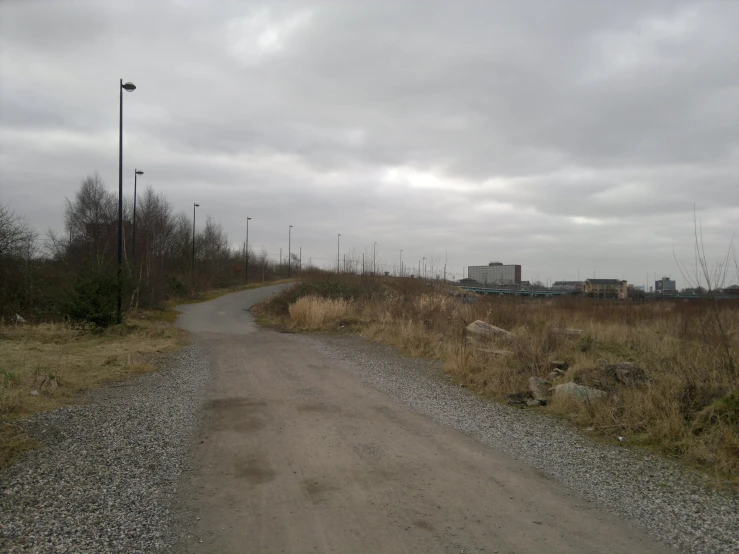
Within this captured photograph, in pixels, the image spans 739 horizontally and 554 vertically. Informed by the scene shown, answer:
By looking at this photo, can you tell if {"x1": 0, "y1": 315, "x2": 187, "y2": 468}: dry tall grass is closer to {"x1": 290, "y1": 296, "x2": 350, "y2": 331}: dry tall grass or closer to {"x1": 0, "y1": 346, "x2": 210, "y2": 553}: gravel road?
{"x1": 0, "y1": 346, "x2": 210, "y2": 553}: gravel road

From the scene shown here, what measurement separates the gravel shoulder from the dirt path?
0.88ft

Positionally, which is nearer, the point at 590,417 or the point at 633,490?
the point at 633,490

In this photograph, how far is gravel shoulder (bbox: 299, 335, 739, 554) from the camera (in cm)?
419

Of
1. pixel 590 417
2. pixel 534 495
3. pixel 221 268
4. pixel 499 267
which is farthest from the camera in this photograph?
pixel 221 268

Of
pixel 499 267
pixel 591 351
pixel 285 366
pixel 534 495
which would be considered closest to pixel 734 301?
pixel 591 351

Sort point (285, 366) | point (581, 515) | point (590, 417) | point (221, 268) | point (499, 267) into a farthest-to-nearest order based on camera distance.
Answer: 1. point (221, 268)
2. point (499, 267)
3. point (285, 366)
4. point (590, 417)
5. point (581, 515)

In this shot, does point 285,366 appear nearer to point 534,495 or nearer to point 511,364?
point 511,364

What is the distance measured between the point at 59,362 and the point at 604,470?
36.0ft

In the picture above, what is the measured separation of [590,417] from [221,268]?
195 feet

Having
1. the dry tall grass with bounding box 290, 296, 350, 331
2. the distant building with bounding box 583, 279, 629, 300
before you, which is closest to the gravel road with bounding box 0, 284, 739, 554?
the dry tall grass with bounding box 290, 296, 350, 331

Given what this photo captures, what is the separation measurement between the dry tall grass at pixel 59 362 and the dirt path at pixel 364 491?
2.36 metres

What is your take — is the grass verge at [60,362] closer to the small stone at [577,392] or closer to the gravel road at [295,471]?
the gravel road at [295,471]

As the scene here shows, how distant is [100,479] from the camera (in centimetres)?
499

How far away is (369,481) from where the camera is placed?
5.07 m
